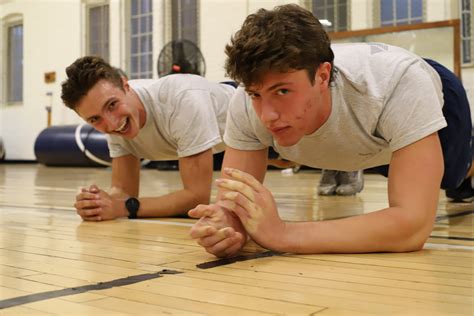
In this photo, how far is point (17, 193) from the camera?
4254 millimetres

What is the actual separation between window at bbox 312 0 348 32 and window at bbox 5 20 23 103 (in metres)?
5.95

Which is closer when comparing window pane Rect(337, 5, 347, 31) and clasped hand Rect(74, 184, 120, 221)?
clasped hand Rect(74, 184, 120, 221)

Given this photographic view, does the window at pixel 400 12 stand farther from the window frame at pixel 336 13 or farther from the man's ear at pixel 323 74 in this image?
the man's ear at pixel 323 74

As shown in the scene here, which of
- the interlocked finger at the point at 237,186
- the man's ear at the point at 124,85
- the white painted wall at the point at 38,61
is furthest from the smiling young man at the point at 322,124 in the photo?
the white painted wall at the point at 38,61

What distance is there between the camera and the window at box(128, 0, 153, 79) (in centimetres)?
909

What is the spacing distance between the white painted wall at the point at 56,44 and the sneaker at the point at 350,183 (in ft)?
14.5

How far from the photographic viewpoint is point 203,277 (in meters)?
1.37

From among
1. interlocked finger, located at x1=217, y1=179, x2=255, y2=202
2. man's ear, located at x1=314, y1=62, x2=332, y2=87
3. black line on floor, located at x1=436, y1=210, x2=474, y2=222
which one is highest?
man's ear, located at x1=314, y1=62, x2=332, y2=87

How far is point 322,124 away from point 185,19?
7224 millimetres

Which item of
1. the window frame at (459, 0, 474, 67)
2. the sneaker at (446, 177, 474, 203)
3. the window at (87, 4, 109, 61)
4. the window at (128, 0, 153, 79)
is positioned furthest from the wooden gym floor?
the window at (87, 4, 109, 61)

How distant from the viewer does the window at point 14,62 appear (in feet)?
35.8

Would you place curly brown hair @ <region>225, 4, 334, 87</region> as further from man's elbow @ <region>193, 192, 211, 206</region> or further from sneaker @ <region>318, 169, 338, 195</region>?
sneaker @ <region>318, 169, 338, 195</region>

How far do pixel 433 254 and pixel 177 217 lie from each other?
1.26 metres

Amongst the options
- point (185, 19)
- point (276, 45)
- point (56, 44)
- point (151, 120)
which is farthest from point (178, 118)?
point (56, 44)
